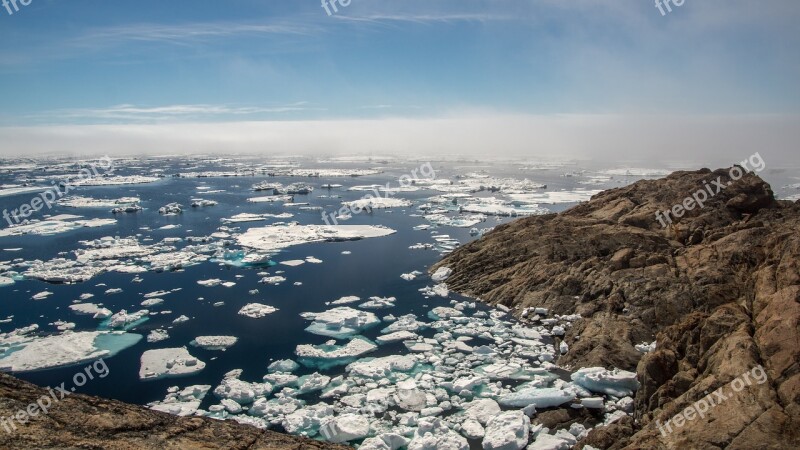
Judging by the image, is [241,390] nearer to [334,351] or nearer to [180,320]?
[334,351]

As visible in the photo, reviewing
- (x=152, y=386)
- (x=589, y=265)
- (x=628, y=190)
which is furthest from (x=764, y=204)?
(x=152, y=386)

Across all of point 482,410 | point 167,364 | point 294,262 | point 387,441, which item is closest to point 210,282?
point 294,262

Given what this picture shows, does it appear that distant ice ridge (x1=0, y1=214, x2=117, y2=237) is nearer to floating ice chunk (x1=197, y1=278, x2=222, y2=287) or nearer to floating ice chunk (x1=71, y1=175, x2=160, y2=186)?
floating ice chunk (x1=197, y1=278, x2=222, y2=287)

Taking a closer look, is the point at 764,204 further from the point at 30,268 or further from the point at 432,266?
the point at 30,268
